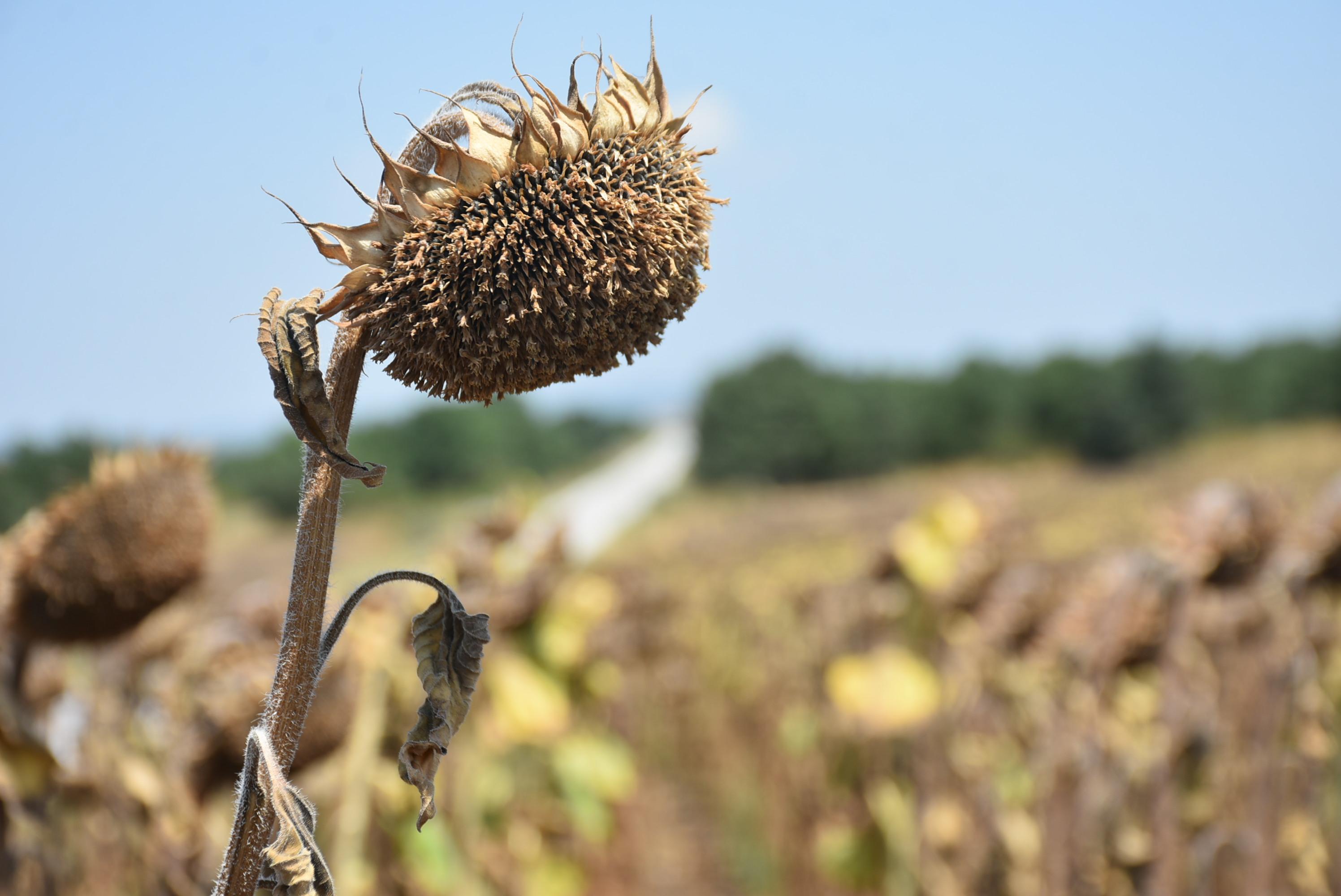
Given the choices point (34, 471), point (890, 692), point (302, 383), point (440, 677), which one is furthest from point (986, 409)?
point (302, 383)

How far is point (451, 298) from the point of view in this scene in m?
1.06

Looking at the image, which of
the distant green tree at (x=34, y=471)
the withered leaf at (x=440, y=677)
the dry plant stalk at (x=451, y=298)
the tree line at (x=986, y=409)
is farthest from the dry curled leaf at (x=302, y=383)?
the tree line at (x=986, y=409)

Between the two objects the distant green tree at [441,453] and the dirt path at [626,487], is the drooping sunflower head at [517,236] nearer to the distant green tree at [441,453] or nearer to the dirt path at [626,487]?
the distant green tree at [441,453]

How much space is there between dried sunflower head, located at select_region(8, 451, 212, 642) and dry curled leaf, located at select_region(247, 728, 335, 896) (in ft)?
4.71

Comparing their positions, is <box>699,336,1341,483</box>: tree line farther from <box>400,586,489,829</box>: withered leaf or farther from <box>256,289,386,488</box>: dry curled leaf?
<box>256,289,386,488</box>: dry curled leaf

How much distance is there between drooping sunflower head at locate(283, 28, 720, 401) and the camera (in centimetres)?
107

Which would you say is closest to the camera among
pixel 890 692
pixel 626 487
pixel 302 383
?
pixel 302 383

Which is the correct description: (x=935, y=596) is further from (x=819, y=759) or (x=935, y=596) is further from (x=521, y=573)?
(x=819, y=759)

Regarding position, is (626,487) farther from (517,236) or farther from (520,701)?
(517,236)

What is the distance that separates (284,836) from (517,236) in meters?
0.61

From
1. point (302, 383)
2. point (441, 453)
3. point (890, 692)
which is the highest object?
point (441, 453)

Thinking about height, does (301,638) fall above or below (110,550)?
below

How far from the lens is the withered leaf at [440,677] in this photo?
1.11 metres

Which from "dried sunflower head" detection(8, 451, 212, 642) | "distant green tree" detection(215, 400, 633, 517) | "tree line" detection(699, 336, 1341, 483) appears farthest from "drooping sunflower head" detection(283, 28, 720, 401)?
"tree line" detection(699, 336, 1341, 483)
